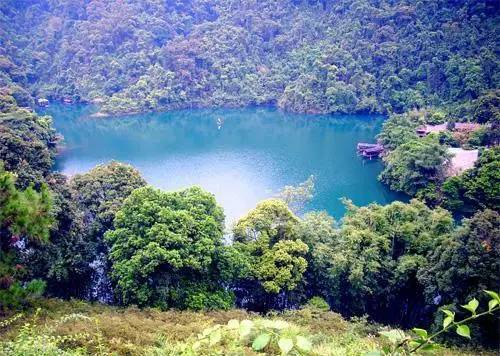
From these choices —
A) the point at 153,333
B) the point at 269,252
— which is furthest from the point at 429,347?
the point at 269,252

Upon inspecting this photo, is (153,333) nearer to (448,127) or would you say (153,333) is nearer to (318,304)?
(318,304)

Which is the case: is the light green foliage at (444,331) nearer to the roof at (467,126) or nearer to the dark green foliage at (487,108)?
the dark green foliage at (487,108)

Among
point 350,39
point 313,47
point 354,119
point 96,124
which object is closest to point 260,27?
point 313,47

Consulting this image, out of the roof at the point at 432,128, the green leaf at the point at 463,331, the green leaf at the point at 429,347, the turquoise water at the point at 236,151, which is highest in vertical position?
the green leaf at the point at 463,331

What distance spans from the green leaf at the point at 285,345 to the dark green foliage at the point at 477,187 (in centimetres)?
2047

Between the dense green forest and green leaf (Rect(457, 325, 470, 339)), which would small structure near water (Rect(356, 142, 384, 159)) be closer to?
the dense green forest

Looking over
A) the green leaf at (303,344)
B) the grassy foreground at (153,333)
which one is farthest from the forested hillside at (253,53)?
the green leaf at (303,344)

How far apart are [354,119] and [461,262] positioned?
3268cm

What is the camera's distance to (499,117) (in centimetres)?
2488

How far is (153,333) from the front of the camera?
22.2ft

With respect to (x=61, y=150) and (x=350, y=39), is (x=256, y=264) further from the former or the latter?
(x=350, y=39)

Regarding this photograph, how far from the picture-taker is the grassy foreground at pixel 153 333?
13.2 ft

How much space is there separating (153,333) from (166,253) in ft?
13.5

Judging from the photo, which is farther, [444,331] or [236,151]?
[236,151]
